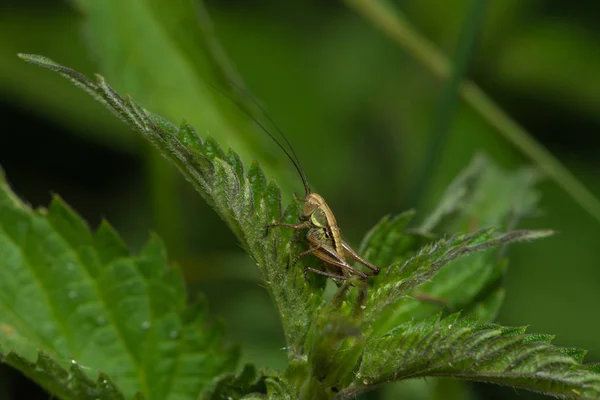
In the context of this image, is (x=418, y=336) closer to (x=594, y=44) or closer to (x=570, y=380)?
(x=570, y=380)

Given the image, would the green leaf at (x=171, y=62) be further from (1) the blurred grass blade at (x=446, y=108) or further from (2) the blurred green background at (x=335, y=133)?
(1) the blurred grass blade at (x=446, y=108)

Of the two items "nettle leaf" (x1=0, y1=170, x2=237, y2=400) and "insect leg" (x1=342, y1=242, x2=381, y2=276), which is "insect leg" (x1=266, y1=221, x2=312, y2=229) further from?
"nettle leaf" (x1=0, y1=170, x2=237, y2=400)

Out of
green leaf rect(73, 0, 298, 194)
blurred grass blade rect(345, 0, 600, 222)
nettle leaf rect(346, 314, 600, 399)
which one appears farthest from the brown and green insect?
blurred grass blade rect(345, 0, 600, 222)

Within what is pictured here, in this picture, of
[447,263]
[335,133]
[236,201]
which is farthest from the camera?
[335,133]

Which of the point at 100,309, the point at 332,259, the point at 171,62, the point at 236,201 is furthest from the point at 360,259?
the point at 171,62

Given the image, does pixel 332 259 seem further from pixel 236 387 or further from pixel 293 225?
pixel 236 387

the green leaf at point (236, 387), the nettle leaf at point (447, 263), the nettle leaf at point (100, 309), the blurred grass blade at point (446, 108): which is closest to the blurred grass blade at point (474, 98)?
the blurred grass blade at point (446, 108)
